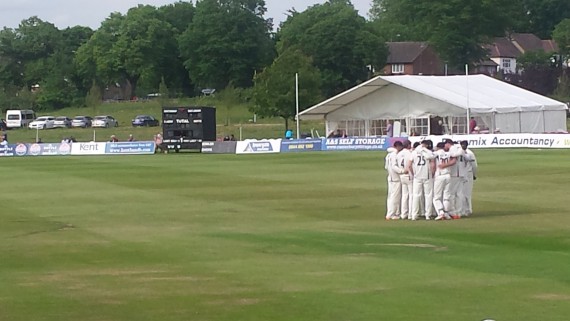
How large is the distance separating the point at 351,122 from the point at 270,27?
5654 cm

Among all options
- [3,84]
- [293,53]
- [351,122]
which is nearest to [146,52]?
[3,84]

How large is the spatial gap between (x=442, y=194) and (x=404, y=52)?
106 metres

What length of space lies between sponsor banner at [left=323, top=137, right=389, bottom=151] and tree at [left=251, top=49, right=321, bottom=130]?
53.3 feet

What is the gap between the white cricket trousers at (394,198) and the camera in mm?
21766

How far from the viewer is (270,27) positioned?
124750 mm

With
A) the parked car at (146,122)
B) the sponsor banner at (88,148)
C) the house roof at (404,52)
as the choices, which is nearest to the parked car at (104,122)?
the parked car at (146,122)

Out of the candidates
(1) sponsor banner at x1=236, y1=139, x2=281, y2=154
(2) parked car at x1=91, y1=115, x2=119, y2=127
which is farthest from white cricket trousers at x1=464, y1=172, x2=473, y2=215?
(2) parked car at x1=91, y1=115, x2=119, y2=127

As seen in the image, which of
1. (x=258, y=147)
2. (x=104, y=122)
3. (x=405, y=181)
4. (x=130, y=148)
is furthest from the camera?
(x=104, y=122)

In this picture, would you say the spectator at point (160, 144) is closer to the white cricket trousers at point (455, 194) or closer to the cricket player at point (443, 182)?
the white cricket trousers at point (455, 194)

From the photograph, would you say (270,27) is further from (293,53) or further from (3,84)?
(293,53)

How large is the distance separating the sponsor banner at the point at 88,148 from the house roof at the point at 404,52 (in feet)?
211

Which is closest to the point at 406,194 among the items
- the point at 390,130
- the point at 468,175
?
the point at 468,175

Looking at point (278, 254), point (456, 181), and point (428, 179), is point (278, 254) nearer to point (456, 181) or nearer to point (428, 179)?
point (428, 179)

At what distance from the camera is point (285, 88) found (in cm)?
7625
